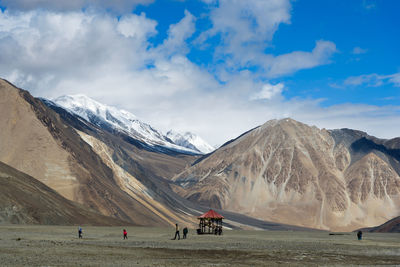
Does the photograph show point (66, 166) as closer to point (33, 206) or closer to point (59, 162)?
point (59, 162)

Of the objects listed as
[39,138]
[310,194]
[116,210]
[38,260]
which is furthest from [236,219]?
[38,260]

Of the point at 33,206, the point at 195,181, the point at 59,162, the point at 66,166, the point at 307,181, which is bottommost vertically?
the point at 33,206

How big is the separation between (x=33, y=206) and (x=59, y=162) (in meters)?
30.8

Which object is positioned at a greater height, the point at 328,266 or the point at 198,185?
the point at 198,185

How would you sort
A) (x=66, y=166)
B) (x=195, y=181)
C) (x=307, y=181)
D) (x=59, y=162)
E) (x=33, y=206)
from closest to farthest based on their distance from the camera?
(x=33, y=206), (x=66, y=166), (x=59, y=162), (x=307, y=181), (x=195, y=181)

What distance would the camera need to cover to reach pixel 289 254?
111 feet

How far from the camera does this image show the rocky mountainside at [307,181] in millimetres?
162300

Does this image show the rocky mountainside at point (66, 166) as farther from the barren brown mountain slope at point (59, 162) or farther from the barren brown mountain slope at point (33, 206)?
the barren brown mountain slope at point (33, 206)

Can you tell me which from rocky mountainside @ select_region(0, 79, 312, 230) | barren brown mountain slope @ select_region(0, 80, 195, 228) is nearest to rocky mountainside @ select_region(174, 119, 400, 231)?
rocky mountainside @ select_region(0, 79, 312, 230)

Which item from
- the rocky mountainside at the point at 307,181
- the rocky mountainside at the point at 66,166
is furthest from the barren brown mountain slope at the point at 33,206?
the rocky mountainside at the point at 307,181

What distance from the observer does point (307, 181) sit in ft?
575

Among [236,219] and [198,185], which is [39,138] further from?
[198,185]

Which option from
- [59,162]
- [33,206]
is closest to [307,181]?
[59,162]

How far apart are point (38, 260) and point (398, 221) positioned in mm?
98107
